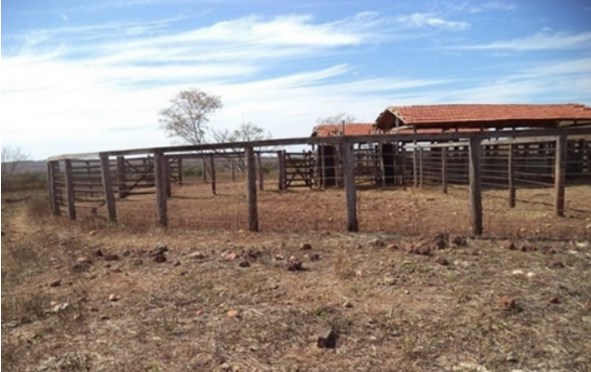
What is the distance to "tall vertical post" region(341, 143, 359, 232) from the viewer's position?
8406 mm

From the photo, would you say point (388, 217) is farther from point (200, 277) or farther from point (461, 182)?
point (461, 182)

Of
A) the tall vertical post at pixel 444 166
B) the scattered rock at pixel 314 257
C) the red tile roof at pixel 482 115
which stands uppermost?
the red tile roof at pixel 482 115

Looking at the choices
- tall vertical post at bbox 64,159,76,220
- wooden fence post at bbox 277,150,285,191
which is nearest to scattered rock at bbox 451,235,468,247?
tall vertical post at bbox 64,159,76,220

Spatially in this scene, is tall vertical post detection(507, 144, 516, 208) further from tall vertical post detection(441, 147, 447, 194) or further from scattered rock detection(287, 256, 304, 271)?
scattered rock detection(287, 256, 304, 271)

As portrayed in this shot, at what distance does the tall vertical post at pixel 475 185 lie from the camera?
7824 millimetres

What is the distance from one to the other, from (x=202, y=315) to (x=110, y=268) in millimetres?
2756

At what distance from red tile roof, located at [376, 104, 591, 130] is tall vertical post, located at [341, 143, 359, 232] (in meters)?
13.3

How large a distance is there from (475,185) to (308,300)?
3852 mm

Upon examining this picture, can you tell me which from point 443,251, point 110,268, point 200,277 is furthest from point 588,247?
point 110,268

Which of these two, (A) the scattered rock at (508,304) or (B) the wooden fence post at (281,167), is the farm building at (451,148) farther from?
(A) the scattered rock at (508,304)

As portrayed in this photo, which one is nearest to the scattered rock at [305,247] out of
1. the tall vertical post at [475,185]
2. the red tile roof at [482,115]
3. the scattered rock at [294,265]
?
the scattered rock at [294,265]

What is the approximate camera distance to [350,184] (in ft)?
27.8

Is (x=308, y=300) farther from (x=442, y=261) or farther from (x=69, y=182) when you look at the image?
(x=69, y=182)

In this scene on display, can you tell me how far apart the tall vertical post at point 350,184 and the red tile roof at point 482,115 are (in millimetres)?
13278
